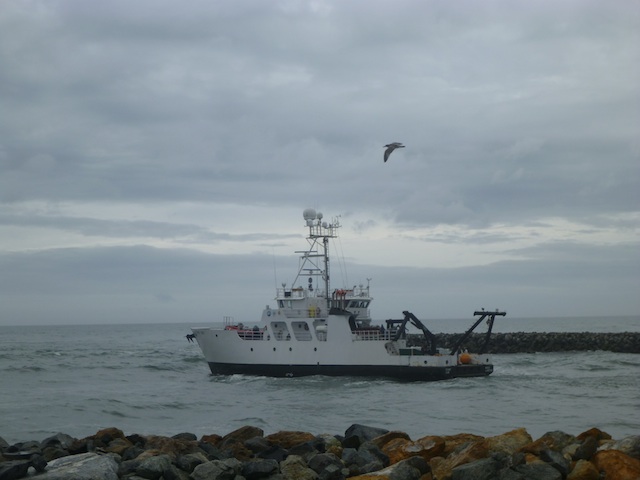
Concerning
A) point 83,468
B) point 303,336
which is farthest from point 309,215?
point 83,468

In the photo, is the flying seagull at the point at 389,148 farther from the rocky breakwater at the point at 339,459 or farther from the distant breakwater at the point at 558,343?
the distant breakwater at the point at 558,343

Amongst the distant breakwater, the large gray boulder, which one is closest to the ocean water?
the large gray boulder

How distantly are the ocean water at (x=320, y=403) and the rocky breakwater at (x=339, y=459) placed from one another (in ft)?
18.7

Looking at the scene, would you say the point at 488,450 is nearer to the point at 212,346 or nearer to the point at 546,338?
the point at 212,346

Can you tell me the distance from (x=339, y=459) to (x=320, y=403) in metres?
12.4

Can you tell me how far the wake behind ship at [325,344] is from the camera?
93.1 feet

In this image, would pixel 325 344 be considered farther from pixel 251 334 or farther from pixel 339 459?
pixel 339 459

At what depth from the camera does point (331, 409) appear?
2177 centimetres

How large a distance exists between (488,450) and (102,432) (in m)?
6.64

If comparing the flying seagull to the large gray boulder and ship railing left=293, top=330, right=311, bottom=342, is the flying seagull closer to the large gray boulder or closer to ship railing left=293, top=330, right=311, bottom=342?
the large gray boulder

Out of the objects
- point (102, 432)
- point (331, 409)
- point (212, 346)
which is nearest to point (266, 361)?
point (212, 346)

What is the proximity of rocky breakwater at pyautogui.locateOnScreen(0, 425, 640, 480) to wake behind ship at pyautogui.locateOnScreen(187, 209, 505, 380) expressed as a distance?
1599cm

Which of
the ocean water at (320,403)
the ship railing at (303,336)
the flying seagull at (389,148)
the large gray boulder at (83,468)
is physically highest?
the flying seagull at (389,148)

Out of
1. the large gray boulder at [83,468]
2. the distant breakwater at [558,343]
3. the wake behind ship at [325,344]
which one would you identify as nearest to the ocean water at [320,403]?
the wake behind ship at [325,344]
